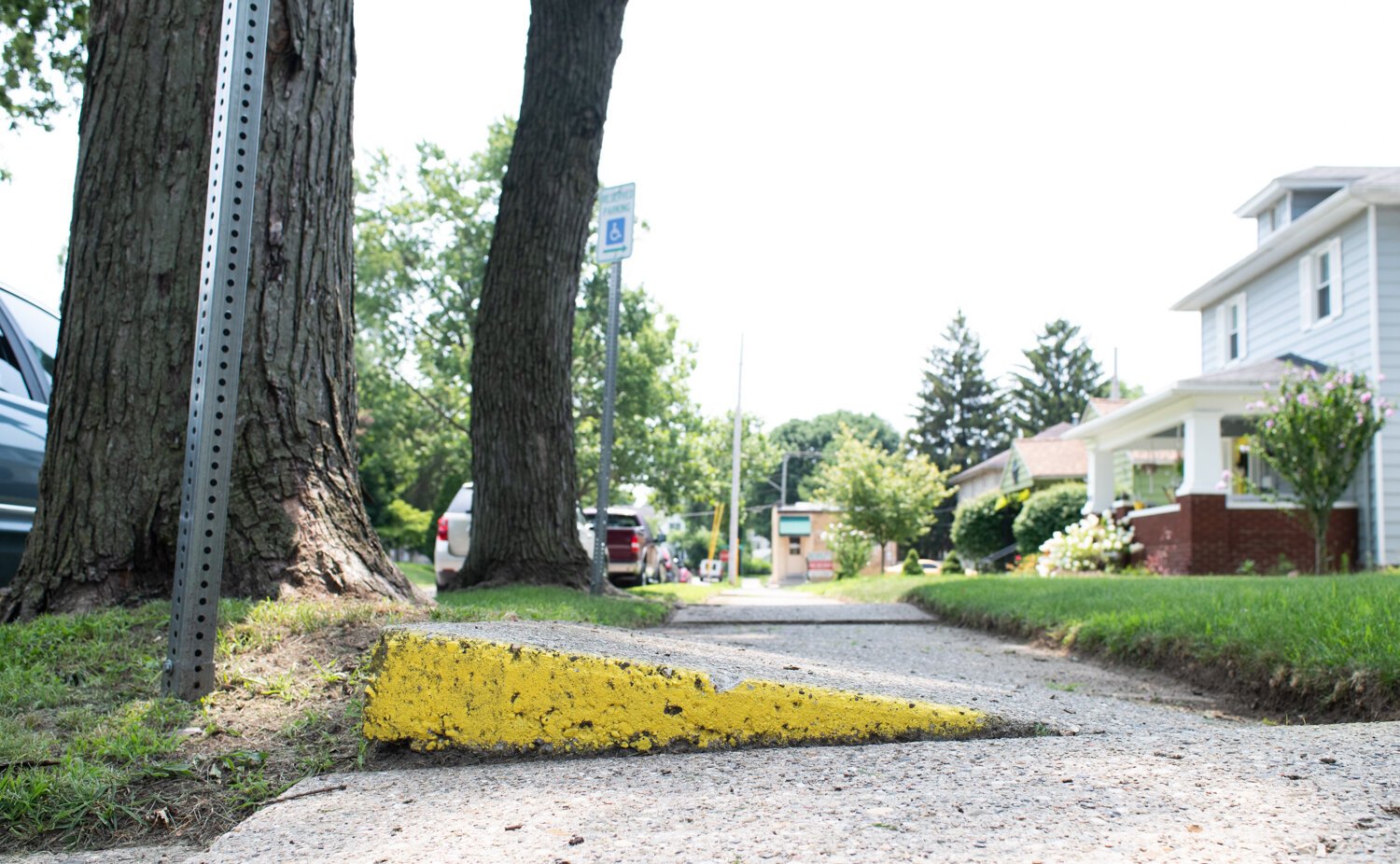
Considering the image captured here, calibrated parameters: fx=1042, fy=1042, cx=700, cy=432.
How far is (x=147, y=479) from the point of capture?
3.96 meters

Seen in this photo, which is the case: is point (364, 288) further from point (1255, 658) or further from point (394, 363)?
point (1255, 658)

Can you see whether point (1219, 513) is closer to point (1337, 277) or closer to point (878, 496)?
point (1337, 277)

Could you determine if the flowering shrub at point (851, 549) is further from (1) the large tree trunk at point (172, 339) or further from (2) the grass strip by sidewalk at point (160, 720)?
(2) the grass strip by sidewalk at point (160, 720)


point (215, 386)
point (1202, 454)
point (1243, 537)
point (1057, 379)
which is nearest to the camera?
point (215, 386)

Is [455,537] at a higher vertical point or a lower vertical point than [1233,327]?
lower

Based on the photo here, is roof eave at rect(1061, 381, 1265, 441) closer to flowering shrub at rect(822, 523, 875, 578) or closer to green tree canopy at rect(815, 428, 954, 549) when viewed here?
green tree canopy at rect(815, 428, 954, 549)

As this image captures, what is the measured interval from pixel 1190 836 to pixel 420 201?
29288 mm

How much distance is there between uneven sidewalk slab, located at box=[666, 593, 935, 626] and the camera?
8961 mm

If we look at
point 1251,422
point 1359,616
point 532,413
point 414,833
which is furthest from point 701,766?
point 1251,422

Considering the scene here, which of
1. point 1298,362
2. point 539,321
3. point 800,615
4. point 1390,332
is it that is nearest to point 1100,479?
point 1298,362

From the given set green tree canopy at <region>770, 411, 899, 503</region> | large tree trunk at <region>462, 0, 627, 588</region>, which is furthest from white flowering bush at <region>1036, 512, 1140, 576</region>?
green tree canopy at <region>770, 411, 899, 503</region>

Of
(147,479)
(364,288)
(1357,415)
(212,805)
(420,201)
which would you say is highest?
(420,201)

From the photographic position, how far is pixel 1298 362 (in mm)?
17469

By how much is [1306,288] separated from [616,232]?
13811mm
